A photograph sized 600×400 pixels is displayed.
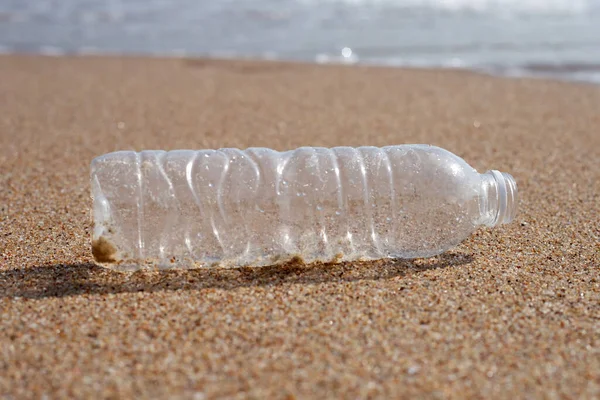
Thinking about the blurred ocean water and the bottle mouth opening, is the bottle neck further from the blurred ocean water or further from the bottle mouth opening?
the blurred ocean water

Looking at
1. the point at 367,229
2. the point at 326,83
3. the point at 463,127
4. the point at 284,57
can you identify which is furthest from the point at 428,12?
the point at 367,229

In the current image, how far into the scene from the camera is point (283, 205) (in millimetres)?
2162

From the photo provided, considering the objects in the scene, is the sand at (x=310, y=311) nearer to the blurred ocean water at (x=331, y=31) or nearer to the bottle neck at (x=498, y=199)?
the bottle neck at (x=498, y=199)

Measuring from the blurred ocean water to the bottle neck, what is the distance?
4.47 m

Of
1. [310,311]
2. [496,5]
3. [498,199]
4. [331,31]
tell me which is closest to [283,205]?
[310,311]

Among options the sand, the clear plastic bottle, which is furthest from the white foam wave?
the clear plastic bottle

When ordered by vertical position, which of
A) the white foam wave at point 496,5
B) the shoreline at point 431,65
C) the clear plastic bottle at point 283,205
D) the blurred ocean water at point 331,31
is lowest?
the clear plastic bottle at point 283,205

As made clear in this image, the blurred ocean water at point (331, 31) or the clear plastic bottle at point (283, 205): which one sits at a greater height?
the blurred ocean water at point (331, 31)

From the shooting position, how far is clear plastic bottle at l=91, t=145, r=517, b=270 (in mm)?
2105

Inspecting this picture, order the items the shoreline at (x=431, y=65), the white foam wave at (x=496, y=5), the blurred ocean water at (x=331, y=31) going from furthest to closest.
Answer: the white foam wave at (x=496, y=5), the blurred ocean water at (x=331, y=31), the shoreline at (x=431, y=65)

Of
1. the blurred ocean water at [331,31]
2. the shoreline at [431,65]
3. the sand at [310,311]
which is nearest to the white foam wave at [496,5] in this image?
the blurred ocean water at [331,31]

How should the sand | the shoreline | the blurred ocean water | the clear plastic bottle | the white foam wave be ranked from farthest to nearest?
the white foam wave < the blurred ocean water < the shoreline < the clear plastic bottle < the sand

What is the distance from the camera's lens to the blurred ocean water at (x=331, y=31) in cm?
742

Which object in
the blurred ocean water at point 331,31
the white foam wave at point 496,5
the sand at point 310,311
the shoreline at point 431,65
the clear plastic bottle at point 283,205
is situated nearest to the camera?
the sand at point 310,311
